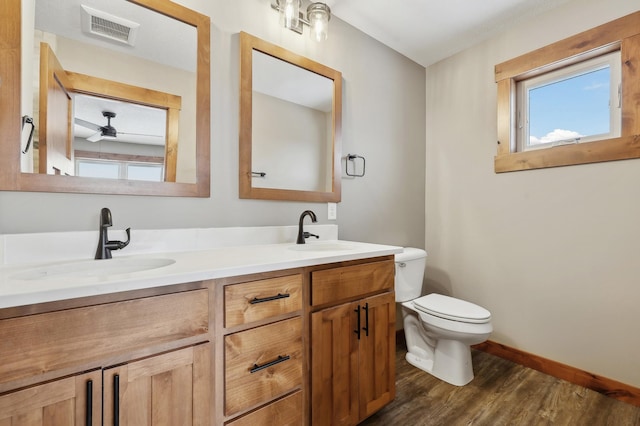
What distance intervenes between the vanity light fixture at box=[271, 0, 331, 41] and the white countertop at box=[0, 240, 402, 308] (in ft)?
4.28

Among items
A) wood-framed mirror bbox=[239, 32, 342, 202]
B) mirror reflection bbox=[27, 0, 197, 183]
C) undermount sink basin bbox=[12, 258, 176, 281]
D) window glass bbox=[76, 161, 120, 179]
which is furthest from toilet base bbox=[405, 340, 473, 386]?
window glass bbox=[76, 161, 120, 179]

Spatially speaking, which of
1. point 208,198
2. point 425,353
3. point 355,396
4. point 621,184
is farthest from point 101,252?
point 621,184

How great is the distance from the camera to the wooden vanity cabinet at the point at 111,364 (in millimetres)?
651

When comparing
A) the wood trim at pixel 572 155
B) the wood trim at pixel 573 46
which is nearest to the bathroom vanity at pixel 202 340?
the wood trim at pixel 572 155

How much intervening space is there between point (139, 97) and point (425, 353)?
88.4 inches

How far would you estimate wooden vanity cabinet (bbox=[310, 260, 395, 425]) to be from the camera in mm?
1163

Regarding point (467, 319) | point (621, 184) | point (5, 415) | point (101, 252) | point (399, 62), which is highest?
point (399, 62)

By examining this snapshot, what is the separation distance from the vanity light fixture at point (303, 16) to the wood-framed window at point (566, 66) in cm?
135

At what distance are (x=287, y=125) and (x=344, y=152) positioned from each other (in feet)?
1.54

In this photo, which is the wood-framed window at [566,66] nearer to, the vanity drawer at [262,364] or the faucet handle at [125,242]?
the vanity drawer at [262,364]

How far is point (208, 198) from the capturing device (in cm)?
143

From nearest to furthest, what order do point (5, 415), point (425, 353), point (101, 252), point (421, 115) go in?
1. point (5, 415)
2. point (101, 252)
3. point (425, 353)
4. point (421, 115)

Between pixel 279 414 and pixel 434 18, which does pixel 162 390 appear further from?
pixel 434 18

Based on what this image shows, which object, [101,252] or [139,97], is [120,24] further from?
[101,252]
